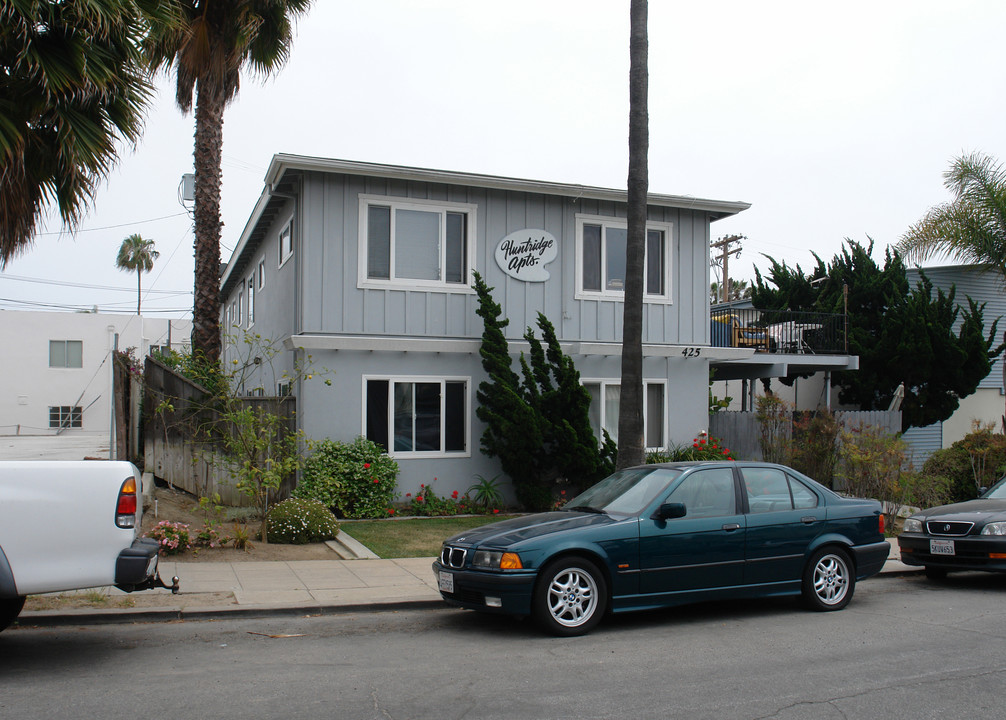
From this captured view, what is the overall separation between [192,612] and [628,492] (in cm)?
420

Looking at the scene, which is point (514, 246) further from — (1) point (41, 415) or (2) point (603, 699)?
(1) point (41, 415)

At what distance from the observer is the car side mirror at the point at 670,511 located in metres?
7.85

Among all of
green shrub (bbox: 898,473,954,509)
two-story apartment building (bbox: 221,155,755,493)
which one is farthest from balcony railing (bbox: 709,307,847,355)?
green shrub (bbox: 898,473,954,509)

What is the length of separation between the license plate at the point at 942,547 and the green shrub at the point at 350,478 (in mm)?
8095

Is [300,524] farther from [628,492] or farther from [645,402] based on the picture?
[645,402]

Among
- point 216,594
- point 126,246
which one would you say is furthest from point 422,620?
point 126,246

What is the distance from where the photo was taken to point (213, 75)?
15430mm

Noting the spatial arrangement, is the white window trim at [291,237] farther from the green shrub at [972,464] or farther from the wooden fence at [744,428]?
the green shrub at [972,464]

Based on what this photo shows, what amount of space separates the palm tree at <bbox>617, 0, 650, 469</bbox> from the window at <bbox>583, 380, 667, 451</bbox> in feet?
15.1

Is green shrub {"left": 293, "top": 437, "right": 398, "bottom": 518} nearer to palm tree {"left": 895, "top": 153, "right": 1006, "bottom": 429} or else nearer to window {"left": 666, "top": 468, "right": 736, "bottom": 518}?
window {"left": 666, "top": 468, "right": 736, "bottom": 518}

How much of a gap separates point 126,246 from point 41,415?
109 ft

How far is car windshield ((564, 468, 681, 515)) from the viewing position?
8258mm

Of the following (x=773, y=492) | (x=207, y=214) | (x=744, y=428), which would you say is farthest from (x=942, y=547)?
(x=207, y=214)

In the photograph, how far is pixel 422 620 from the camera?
8.33 m
